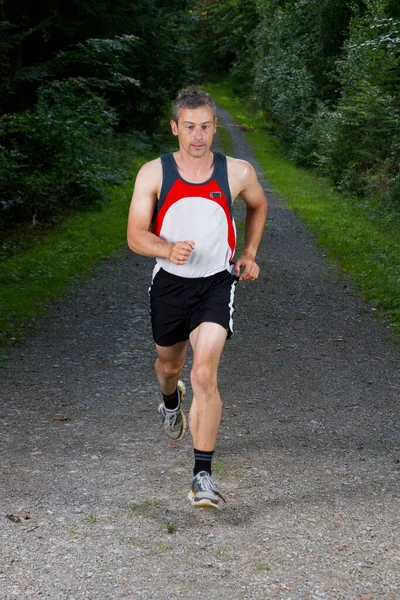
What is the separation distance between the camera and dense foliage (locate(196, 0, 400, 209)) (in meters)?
19.1

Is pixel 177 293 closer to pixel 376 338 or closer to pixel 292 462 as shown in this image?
pixel 292 462

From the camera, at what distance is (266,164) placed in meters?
30.8

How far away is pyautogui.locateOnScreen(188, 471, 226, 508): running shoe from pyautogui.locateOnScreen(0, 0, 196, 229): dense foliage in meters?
10.3

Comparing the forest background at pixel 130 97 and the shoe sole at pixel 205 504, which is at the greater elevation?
the shoe sole at pixel 205 504

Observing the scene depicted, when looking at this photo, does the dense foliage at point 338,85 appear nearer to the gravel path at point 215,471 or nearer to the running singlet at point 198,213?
the gravel path at point 215,471

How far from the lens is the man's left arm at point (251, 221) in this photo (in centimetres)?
447

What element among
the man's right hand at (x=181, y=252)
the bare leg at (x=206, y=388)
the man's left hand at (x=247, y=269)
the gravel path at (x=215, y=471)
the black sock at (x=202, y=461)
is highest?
the man's right hand at (x=181, y=252)

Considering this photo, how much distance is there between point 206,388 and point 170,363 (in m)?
0.64

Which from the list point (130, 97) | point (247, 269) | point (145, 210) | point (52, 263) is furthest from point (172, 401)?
point (130, 97)

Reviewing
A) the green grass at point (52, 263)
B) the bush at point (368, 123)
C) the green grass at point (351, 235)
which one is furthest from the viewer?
the bush at point (368, 123)

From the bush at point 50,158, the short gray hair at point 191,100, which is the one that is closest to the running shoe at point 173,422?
the short gray hair at point 191,100

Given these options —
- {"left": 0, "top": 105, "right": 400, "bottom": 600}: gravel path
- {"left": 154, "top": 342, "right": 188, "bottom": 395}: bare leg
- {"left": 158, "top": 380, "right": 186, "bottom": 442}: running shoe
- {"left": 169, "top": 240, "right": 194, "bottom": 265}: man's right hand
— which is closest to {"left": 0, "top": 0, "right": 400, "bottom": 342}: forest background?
{"left": 0, "top": 105, "right": 400, "bottom": 600}: gravel path

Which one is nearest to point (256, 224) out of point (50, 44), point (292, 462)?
point (292, 462)

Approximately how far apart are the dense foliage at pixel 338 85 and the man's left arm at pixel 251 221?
1200 cm
